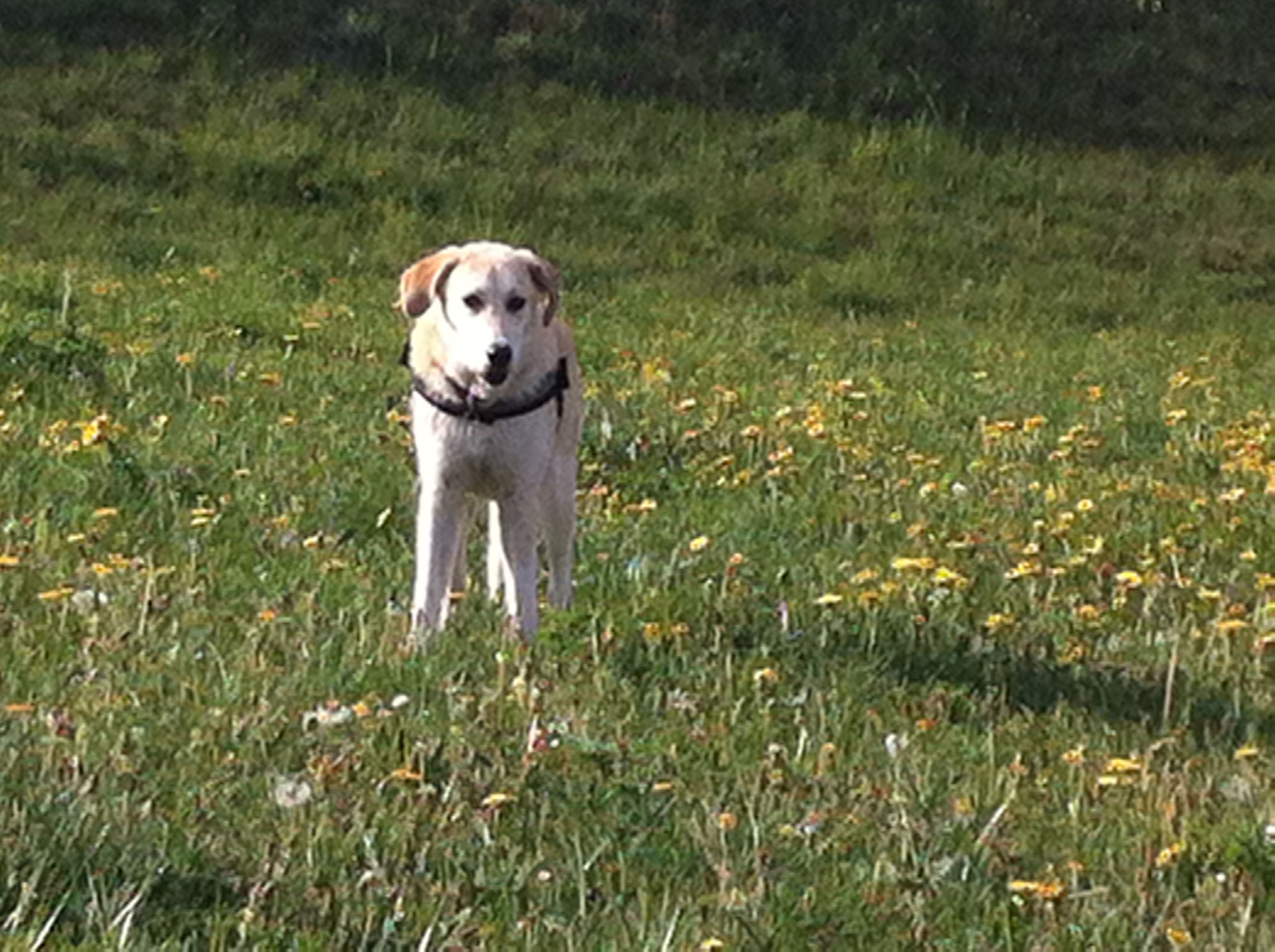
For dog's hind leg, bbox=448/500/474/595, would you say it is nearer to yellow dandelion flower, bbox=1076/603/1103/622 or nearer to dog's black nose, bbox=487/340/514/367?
dog's black nose, bbox=487/340/514/367

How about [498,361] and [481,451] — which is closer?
[498,361]

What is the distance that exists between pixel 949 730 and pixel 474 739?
4.86 ft

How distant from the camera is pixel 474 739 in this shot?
548cm

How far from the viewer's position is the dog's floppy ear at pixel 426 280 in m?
7.34

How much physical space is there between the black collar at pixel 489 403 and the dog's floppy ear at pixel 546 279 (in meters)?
0.22

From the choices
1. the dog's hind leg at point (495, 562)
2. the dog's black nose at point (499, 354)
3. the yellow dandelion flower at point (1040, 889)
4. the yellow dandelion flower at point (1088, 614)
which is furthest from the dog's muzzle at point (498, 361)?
the yellow dandelion flower at point (1040, 889)

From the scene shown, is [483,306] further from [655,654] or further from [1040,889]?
[1040,889]

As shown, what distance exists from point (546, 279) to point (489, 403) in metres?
0.50

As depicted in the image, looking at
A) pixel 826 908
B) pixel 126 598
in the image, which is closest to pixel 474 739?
pixel 826 908

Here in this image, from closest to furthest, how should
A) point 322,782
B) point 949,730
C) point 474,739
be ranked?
point 322,782 → point 474,739 → point 949,730

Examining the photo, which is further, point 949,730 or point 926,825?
point 949,730

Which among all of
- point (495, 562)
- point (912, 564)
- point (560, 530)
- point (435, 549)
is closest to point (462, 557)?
point (495, 562)

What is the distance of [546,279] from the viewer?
745 cm

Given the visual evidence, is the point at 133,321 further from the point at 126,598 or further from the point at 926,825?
the point at 926,825
